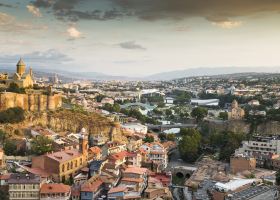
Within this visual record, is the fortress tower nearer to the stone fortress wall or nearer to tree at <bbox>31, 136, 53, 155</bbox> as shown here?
the stone fortress wall

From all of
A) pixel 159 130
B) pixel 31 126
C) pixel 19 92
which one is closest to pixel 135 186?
pixel 31 126

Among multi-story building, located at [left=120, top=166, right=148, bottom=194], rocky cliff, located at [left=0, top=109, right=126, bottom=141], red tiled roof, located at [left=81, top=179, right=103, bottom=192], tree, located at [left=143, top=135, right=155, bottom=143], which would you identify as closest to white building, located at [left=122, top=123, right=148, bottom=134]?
tree, located at [left=143, top=135, right=155, bottom=143]

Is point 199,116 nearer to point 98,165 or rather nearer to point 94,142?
point 94,142

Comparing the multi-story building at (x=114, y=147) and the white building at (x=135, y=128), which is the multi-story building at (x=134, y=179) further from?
the white building at (x=135, y=128)

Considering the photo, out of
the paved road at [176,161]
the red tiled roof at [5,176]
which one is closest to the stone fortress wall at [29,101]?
the paved road at [176,161]

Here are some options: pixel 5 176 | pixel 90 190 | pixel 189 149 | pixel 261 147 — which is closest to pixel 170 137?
pixel 189 149

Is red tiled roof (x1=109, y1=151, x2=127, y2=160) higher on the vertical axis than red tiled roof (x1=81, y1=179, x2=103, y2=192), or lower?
higher
